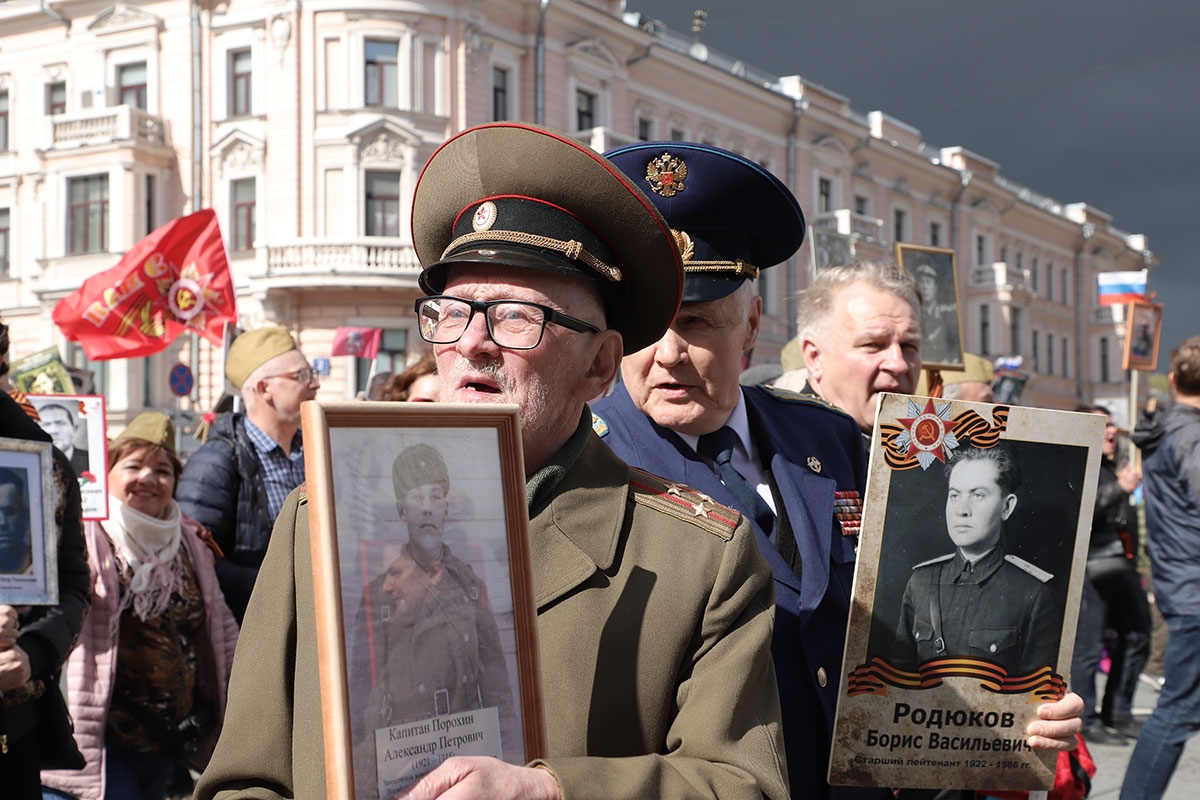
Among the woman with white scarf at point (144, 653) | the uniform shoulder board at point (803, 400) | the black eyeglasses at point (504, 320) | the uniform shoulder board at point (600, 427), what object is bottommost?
the woman with white scarf at point (144, 653)

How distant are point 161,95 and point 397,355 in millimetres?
7780

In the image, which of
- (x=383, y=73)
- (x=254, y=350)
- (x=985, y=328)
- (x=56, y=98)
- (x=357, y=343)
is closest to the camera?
(x=254, y=350)

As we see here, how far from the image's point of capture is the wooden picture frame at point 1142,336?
10828mm

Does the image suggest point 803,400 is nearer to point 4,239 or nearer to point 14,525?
point 14,525

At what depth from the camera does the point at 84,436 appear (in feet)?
15.8

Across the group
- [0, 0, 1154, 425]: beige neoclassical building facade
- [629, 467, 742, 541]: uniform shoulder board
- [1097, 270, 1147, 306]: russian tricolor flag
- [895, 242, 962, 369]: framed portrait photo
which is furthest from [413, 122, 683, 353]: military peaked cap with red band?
[0, 0, 1154, 425]: beige neoclassical building facade

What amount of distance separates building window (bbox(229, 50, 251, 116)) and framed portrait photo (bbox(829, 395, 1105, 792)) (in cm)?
2579

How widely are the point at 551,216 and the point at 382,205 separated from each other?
2426 centimetres

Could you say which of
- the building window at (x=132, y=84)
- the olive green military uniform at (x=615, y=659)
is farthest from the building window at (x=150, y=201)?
the olive green military uniform at (x=615, y=659)

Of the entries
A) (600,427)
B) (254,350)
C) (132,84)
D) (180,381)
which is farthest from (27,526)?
(132,84)

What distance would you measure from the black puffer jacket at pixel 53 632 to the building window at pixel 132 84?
25.8 meters

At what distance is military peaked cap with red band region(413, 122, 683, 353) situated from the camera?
72.9 inches

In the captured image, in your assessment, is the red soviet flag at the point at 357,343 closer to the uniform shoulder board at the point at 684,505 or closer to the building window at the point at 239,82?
the building window at the point at 239,82

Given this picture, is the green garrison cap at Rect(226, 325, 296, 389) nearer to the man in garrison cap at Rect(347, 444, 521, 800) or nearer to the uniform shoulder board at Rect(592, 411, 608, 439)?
the uniform shoulder board at Rect(592, 411, 608, 439)
